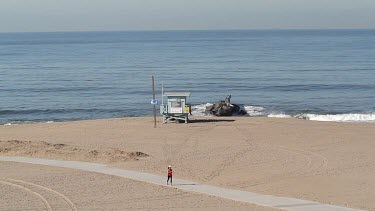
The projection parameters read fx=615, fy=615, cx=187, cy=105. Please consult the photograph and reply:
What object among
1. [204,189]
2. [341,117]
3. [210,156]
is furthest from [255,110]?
[204,189]

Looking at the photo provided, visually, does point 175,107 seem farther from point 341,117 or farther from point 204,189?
point 204,189

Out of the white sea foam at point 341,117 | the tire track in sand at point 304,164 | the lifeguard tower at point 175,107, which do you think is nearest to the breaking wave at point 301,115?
the white sea foam at point 341,117

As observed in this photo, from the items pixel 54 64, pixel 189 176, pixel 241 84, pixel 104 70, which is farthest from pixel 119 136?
pixel 54 64

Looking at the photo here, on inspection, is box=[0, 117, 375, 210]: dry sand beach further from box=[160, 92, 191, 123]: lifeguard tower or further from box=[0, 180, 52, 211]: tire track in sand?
box=[160, 92, 191, 123]: lifeguard tower

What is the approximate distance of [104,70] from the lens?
7944 centimetres

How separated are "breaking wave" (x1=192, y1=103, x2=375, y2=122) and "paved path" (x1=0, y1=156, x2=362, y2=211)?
2083cm

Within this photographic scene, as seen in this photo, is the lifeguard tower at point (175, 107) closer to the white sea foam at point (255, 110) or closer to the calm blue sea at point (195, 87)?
the calm blue sea at point (195, 87)

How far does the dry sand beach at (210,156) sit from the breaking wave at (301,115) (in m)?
4.49

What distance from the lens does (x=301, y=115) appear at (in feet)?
150

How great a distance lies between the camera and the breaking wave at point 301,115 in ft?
143

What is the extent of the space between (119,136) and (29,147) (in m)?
5.88

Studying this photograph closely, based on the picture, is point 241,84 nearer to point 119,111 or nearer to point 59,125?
point 119,111

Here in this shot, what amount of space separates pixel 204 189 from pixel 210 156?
6.21 metres

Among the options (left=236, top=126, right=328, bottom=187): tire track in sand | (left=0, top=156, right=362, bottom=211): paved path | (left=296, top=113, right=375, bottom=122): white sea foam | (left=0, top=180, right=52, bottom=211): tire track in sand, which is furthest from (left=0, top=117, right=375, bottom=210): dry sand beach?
(left=296, top=113, right=375, bottom=122): white sea foam
